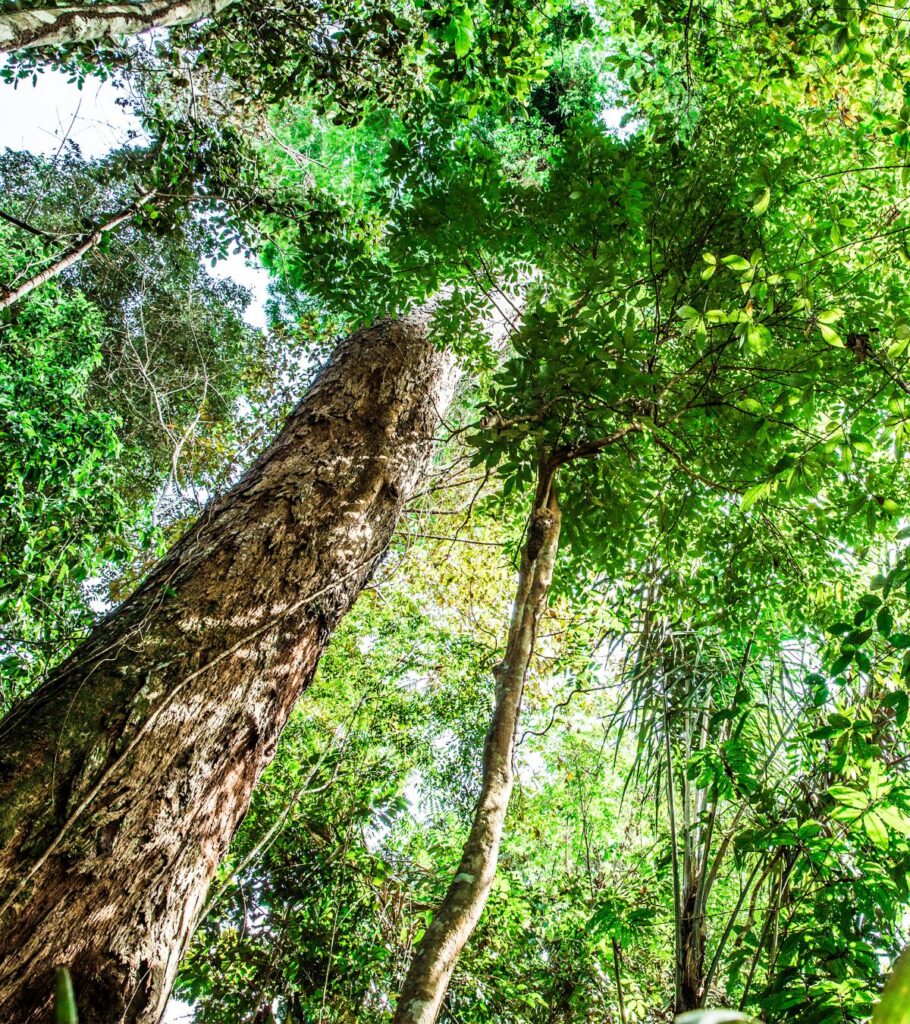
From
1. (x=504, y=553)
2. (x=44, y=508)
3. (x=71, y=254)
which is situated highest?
(x=71, y=254)

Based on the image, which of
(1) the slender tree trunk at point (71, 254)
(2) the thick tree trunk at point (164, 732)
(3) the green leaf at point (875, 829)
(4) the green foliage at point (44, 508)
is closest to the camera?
(2) the thick tree trunk at point (164, 732)

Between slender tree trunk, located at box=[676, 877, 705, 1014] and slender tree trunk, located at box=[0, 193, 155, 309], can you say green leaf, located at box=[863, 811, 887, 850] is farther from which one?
slender tree trunk, located at box=[0, 193, 155, 309]

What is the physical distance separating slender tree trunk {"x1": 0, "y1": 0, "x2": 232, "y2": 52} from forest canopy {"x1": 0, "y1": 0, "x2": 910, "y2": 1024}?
1cm

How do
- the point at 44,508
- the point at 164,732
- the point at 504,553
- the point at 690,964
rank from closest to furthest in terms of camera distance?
the point at 164,732, the point at 690,964, the point at 504,553, the point at 44,508

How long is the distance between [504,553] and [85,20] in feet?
8.90

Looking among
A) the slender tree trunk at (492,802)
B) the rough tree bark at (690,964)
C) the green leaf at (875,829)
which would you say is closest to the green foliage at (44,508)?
the slender tree trunk at (492,802)

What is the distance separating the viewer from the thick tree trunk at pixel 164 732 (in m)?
1.22

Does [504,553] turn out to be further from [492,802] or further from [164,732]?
[164,732]

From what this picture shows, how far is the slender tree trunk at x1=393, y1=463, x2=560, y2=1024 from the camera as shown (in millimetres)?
1287

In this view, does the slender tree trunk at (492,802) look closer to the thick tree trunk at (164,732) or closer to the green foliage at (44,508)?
the thick tree trunk at (164,732)

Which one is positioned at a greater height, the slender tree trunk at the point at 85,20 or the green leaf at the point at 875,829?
the slender tree trunk at the point at 85,20

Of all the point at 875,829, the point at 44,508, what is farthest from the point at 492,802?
the point at 44,508

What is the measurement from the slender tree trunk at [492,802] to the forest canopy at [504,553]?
0.01 m

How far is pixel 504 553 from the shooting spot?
10.1 ft
